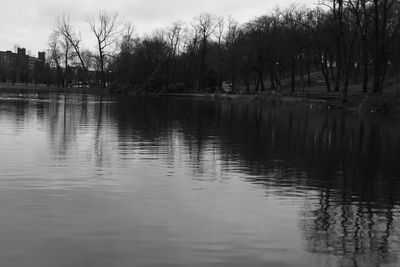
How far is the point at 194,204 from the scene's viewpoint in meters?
10.6

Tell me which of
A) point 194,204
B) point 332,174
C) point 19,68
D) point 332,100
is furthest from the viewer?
point 19,68

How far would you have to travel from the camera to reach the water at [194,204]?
7.64 meters

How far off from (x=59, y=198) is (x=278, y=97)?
188ft

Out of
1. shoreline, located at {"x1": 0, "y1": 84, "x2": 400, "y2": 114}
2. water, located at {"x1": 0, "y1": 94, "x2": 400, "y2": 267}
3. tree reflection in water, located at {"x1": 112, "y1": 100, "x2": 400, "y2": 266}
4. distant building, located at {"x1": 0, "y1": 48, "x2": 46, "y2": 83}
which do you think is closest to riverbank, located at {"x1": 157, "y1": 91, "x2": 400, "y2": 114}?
shoreline, located at {"x1": 0, "y1": 84, "x2": 400, "y2": 114}

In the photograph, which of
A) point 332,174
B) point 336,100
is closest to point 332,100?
point 336,100

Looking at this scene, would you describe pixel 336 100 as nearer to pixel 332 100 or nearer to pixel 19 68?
pixel 332 100

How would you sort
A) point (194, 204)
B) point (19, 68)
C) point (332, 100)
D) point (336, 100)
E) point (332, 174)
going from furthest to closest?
point (19, 68), point (332, 100), point (336, 100), point (332, 174), point (194, 204)

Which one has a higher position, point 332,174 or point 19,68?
point 19,68

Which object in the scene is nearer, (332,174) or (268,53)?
(332,174)

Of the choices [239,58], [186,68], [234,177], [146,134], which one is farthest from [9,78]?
[234,177]

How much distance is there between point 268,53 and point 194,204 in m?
67.9

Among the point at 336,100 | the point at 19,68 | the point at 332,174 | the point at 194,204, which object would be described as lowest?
the point at 194,204

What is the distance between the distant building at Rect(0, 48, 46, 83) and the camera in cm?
15491

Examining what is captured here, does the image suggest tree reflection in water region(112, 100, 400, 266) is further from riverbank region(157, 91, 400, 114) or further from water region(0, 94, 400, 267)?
riverbank region(157, 91, 400, 114)
